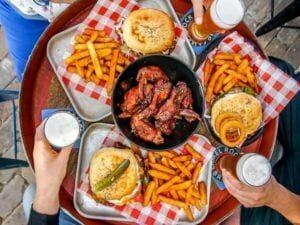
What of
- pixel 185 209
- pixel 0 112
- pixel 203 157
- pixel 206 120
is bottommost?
pixel 0 112

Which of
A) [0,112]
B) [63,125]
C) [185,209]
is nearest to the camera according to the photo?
[63,125]

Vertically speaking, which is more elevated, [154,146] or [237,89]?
[237,89]

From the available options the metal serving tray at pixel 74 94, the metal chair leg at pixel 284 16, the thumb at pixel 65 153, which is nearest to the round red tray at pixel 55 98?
the metal serving tray at pixel 74 94

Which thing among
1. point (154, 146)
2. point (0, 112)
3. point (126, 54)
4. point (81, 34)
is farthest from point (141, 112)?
point (0, 112)

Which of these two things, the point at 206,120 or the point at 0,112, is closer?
the point at 206,120

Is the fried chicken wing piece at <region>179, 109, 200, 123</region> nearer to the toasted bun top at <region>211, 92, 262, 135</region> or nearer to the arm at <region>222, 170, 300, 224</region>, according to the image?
A: the toasted bun top at <region>211, 92, 262, 135</region>

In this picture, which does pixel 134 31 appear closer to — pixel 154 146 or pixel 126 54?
pixel 126 54

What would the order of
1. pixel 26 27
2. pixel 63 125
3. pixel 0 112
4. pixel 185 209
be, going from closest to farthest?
1. pixel 63 125
2. pixel 185 209
3. pixel 26 27
4. pixel 0 112

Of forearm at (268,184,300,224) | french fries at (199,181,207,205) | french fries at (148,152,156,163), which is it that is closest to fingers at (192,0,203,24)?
french fries at (148,152,156,163)
